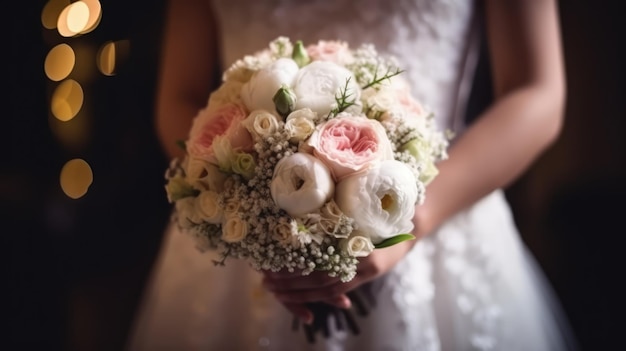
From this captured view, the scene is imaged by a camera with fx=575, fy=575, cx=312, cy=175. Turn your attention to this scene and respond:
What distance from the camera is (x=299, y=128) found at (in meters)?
0.61

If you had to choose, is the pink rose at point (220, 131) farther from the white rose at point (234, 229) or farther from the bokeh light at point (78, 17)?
the bokeh light at point (78, 17)

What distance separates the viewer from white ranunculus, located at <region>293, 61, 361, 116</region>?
25.3 inches

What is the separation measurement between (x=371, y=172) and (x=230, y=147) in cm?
17

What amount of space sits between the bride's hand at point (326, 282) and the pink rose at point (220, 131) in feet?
0.57

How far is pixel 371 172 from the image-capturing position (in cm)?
59

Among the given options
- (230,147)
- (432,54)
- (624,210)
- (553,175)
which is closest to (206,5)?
(432,54)

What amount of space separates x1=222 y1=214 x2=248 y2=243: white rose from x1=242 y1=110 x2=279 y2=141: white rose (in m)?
0.09

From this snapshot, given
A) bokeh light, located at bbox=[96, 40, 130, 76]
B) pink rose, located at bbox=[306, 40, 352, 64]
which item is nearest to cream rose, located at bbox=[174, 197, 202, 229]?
pink rose, located at bbox=[306, 40, 352, 64]

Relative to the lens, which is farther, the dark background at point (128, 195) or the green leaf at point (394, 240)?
the dark background at point (128, 195)

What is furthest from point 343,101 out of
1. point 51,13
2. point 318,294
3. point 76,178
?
point 76,178

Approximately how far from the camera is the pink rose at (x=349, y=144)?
0.59m

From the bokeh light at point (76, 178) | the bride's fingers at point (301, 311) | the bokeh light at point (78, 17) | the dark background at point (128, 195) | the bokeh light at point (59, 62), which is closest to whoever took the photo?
the bride's fingers at point (301, 311)

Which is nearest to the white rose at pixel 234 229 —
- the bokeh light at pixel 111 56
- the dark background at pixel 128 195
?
the dark background at pixel 128 195

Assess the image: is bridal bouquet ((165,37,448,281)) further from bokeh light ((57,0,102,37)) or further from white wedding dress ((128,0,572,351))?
bokeh light ((57,0,102,37))
